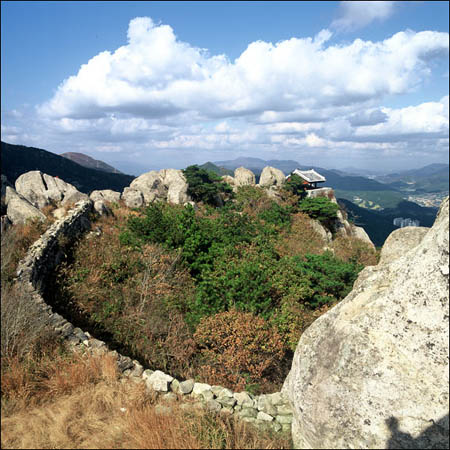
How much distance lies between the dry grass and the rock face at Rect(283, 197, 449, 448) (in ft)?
3.91

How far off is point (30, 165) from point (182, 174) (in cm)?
4626

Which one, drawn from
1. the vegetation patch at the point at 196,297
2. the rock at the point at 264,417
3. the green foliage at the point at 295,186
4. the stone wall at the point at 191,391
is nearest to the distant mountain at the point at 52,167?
the green foliage at the point at 295,186

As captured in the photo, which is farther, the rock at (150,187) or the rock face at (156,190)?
the rock at (150,187)

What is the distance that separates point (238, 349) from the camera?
7988 mm

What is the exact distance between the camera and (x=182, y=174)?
28.4 metres

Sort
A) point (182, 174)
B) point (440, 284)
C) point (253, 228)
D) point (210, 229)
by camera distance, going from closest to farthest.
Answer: point (440, 284), point (210, 229), point (253, 228), point (182, 174)

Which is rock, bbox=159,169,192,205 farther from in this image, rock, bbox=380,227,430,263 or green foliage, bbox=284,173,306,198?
rock, bbox=380,227,430,263

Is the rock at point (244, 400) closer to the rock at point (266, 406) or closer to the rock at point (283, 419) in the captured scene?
the rock at point (266, 406)

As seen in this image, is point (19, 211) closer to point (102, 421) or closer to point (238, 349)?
point (238, 349)

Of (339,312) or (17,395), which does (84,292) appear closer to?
(17,395)

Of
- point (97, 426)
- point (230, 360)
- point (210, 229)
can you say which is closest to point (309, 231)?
point (210, 229)

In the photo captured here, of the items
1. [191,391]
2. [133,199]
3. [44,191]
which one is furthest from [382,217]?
[191,391]

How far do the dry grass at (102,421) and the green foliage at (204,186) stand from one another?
69.0 ft

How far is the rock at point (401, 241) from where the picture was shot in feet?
27.3
